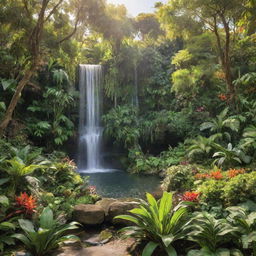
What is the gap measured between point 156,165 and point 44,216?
738 cm

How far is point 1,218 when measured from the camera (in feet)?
12.3

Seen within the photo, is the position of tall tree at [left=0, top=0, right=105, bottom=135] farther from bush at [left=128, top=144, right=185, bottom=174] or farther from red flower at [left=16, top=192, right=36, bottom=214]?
bush at [left=128, top=144, right=185, bottom=174]

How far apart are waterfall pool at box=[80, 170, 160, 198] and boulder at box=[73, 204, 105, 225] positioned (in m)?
2.68

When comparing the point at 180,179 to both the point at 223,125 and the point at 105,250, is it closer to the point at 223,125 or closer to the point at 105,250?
the point at 105,250

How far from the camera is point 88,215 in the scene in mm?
4535

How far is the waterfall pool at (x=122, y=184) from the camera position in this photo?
760cm

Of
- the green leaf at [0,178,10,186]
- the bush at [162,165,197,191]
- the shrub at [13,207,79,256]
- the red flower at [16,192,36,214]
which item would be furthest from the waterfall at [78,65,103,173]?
the shrub at [13,207,79,256]

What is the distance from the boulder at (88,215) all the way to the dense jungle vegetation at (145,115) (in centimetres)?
20

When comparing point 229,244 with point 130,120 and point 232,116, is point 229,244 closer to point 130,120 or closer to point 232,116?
point 232,116

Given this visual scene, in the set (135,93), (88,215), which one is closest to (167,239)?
(88,215)

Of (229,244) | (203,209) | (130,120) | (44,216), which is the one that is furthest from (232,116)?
(44,216)

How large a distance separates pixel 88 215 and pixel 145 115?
391 inches

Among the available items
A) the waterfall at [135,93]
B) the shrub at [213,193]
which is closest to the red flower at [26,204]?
the shrub at [213,193]

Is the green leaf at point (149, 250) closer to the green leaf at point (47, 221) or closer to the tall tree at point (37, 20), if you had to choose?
the green leaf at point (47, 221)
